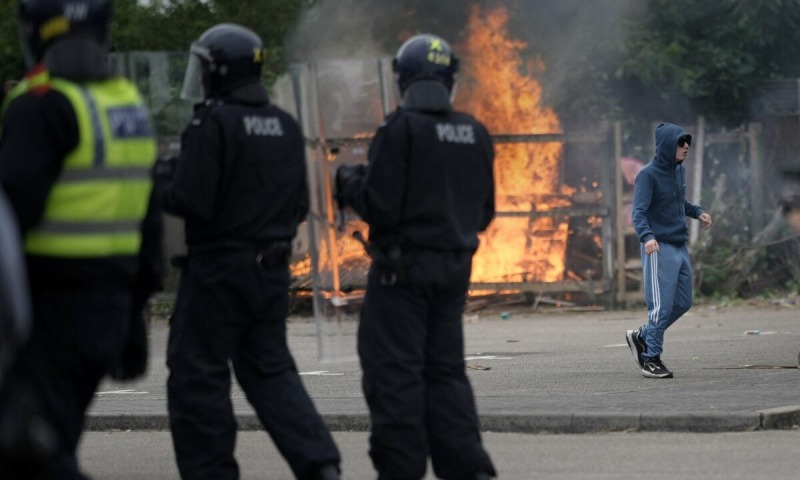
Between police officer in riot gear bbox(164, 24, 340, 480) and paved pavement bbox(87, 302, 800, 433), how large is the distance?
5.35 feet

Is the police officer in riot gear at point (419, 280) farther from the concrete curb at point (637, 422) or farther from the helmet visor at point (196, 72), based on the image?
the concrete curb at point (637, 422)

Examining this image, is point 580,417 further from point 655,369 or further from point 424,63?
point 424,63

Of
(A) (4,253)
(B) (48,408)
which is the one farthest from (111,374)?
(A) (4,253)

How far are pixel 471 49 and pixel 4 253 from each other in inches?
705

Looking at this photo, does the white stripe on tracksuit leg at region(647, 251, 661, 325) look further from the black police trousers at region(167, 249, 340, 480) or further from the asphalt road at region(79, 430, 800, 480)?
the black police trousers at region(167, 249, 340, 480)

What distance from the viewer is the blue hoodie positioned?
10.8m

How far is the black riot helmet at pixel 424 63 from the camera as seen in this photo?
6461mm

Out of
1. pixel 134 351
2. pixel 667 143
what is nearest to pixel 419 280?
pixel 134 351

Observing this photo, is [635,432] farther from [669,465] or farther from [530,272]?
[530,272]

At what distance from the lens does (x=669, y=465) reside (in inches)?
291

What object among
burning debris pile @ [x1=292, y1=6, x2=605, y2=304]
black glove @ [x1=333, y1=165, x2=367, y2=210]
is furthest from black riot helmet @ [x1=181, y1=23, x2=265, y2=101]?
burning debris pile @ [x1=292, y1=6, x2=605, y2=304]

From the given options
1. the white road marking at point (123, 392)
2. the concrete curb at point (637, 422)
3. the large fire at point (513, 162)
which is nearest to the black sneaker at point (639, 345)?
the concrete curb at point (637, 422)

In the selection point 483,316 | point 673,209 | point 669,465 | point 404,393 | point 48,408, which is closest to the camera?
point 48,408

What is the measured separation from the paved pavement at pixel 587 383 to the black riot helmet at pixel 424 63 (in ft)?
6.65
